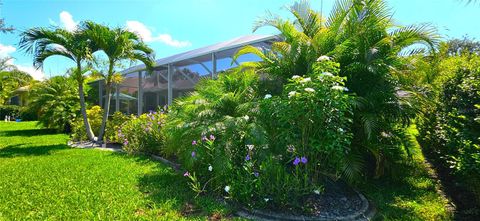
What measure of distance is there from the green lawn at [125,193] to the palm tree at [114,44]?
4641 millimetres

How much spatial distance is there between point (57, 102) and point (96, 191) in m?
11.8

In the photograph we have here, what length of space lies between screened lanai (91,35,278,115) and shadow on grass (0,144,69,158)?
14.1 ft

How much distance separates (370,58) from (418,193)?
2310 millimetres

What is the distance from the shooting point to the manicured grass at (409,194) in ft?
13.8

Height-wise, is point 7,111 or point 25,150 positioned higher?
point 7,111

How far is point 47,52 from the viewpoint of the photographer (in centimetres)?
1052

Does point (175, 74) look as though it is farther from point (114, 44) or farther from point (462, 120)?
point (462, 120)

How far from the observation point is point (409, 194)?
199 inches

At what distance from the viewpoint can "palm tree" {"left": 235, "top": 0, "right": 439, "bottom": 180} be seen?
509cm

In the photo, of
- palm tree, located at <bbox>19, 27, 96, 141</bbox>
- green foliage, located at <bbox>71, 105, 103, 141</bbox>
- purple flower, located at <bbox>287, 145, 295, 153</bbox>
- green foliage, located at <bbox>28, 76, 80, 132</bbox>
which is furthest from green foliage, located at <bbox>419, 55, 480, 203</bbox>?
green foliage, located at <bbox>28, 76, 80, 132</bbox>

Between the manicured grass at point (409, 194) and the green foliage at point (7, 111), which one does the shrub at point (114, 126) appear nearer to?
the manicured grass at point (409, 194)

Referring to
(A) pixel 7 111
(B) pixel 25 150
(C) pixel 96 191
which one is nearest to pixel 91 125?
(B) pixel 25 150

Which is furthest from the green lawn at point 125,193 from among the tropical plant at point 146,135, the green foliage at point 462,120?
the tropical plant at point 146,135

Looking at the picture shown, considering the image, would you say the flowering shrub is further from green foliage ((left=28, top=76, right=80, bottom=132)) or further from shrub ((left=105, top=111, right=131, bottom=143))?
green foliage ((left=28, top=76, right=80, bottom=132))
